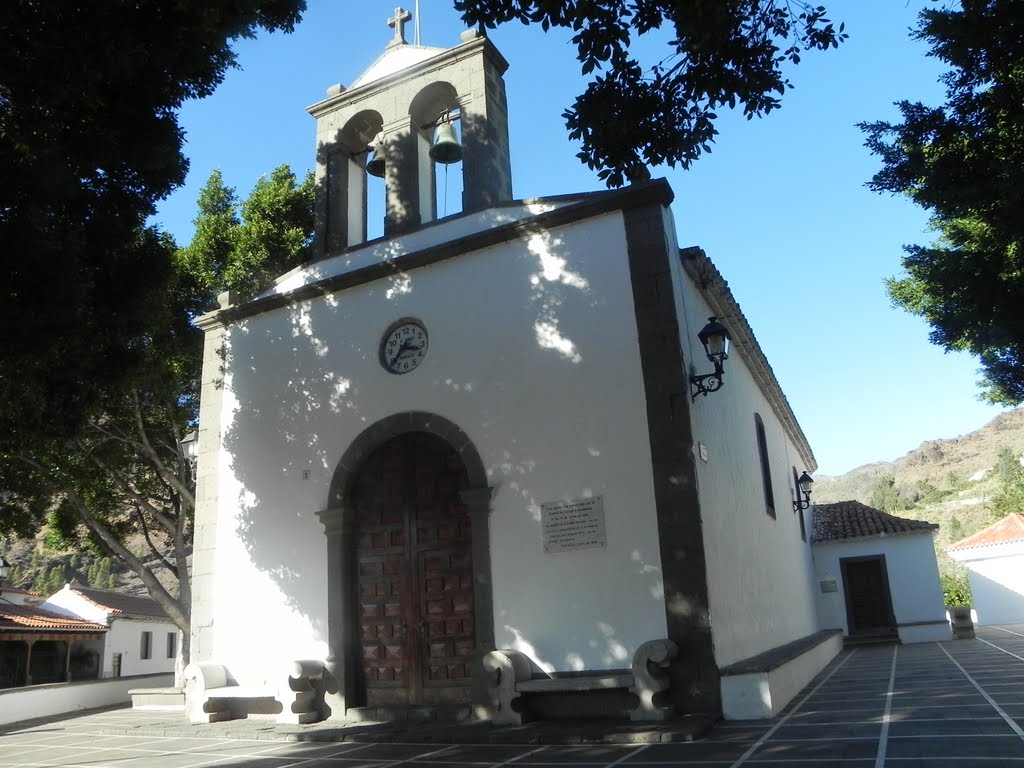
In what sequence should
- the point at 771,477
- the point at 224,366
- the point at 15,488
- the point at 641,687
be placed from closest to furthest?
1. the point at 641,687
2. the point at 224,366
3. the point at 771,477
4. the point at 15,488

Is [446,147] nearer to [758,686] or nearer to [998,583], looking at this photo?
[758,686]

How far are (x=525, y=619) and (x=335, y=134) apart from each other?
662 centimetres

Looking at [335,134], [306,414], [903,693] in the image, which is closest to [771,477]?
[903,693]

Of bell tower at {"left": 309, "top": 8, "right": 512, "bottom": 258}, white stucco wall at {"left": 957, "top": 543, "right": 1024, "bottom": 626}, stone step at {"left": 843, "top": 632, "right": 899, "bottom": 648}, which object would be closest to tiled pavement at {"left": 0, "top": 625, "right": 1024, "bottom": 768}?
bell tower at {"left": 309, "top": 8, "right": 512, "bottom": 258}

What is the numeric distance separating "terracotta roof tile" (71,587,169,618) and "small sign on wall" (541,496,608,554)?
26.8 m

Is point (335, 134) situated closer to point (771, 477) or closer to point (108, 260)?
point (108, 260)

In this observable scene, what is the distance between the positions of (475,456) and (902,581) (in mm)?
12978

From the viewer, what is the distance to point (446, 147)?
9516mm

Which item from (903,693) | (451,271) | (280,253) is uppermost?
(280,253)

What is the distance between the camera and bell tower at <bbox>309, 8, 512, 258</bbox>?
9398mm

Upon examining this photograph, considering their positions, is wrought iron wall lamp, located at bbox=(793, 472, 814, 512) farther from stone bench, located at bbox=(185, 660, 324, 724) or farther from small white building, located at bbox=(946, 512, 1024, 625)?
small white building, located at bbox=(946, 512, 1024, 625)

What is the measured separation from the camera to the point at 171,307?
14.3m

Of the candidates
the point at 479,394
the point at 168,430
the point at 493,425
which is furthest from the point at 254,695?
→ the point at 168,430

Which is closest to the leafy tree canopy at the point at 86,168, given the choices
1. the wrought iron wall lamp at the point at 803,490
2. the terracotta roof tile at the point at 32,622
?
the wrought iron wall lamp at the point at 803,490
